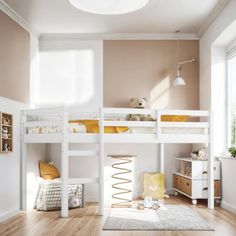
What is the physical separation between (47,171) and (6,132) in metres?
1.13

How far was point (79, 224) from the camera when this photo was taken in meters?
3.97

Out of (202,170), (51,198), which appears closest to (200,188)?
(202,170)

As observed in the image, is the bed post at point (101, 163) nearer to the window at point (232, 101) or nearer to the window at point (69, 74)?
the window at point (69, 74)

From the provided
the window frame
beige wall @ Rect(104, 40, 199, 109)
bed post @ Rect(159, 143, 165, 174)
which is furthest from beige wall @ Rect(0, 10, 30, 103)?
the window frame

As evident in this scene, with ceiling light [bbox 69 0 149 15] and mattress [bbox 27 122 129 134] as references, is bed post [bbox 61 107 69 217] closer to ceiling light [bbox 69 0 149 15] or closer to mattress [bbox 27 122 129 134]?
mattress [bbox 27 122 129 134]

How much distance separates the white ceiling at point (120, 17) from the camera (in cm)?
463

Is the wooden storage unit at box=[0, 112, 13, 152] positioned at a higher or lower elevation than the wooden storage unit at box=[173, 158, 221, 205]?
higher

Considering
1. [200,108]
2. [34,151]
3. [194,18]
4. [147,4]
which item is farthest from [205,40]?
[34,151]

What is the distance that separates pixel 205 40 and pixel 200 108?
39.4 inches

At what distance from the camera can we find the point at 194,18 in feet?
17.0

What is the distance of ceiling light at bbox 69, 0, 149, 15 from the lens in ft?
14.4

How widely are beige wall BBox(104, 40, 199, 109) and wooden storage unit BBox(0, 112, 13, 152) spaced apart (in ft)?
5.77

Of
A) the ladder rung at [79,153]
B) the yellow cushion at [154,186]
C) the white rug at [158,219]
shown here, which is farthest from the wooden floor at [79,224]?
the ladder rung at [79,153]

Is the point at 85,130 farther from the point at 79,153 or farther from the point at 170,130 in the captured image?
the point at 170,130
